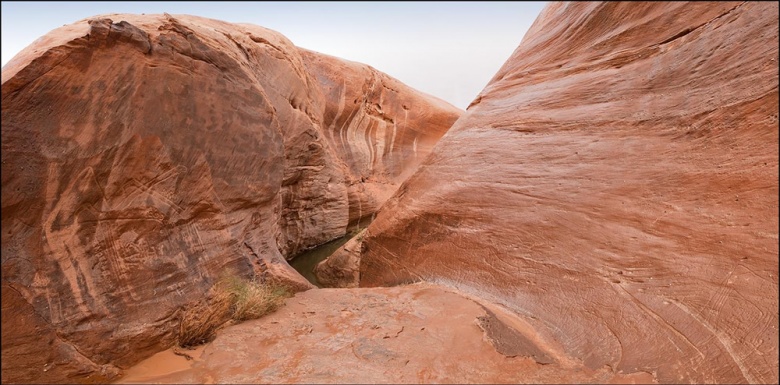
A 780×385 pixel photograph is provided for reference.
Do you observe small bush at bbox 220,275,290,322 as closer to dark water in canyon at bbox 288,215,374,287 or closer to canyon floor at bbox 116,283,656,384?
canyon floor at bbox 116,283,656,384

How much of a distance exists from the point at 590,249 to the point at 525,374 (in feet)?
5.68

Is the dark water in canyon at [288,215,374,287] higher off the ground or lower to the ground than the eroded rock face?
lower

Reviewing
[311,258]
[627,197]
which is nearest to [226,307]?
[627,197]

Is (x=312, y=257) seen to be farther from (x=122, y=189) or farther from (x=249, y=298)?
(x=122, y=189)

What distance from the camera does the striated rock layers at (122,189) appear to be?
10.2ft

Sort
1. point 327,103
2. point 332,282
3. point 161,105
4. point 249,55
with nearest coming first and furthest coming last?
1. point 161,105
2. point 249,55
3. point 332,282
4. point 327,103

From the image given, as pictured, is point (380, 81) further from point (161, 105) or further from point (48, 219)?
point (48, 219)

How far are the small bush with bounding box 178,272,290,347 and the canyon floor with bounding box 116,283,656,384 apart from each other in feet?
0.32

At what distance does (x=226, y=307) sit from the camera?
13.0 feet

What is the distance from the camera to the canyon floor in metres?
2.99

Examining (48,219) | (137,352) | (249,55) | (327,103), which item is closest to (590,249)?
(137,352)

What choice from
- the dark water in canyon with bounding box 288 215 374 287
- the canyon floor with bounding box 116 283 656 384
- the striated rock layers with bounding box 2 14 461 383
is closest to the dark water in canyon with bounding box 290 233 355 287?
the dark water in canyon with bounding box 288 215 374 287

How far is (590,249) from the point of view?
13.8 feet

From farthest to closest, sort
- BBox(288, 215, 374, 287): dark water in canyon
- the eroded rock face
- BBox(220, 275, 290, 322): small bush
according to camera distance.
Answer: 1. BBox(288, 215, 374, 287): dark water in canyon
2. the eroded rock face
3. BBox(220, 275, 290, 322): small bush
